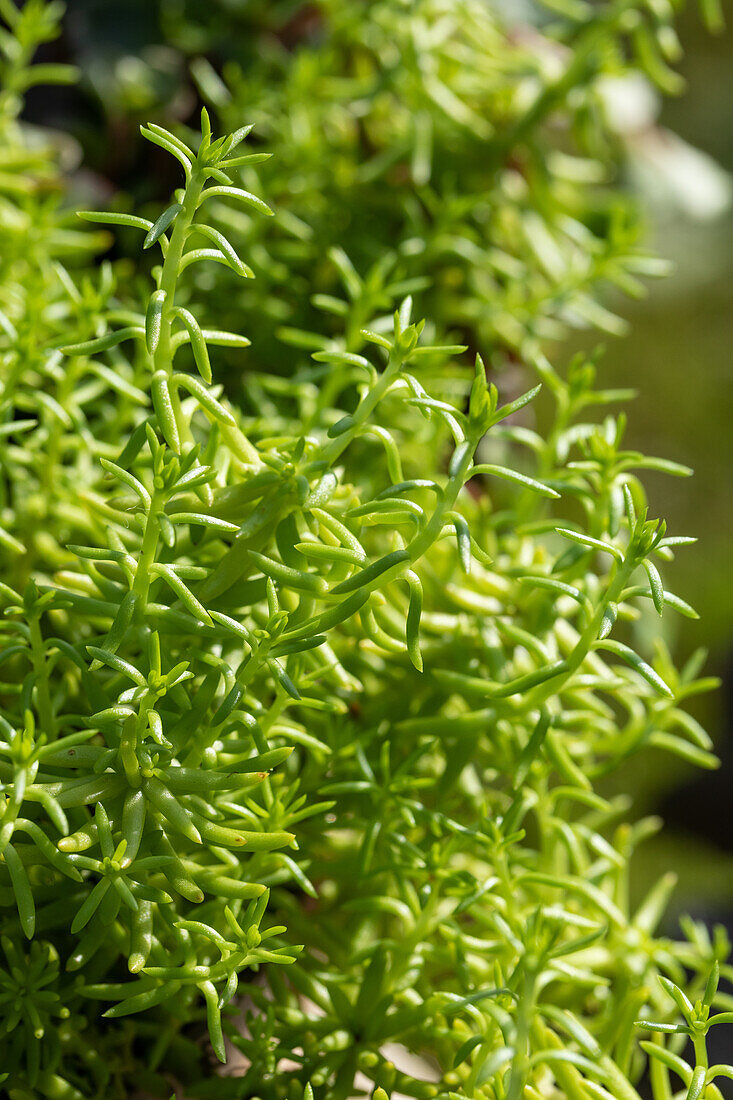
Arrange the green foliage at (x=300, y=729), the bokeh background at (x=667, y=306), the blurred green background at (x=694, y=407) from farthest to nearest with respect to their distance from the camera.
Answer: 1. the blurred green background at (x=694, y=407)
2. the bokeh background at (x=667, y=306)
3. the green foliage at (x=300, y=729)

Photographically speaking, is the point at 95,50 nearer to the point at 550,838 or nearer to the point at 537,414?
the point at 537,414

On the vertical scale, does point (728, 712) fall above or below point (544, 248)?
below

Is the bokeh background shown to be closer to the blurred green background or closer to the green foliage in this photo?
the blurred green background

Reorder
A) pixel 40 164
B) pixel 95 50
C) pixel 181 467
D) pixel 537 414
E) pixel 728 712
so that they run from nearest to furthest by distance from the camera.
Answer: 1. pixel 181 467
2. pixel 40 164
3. pixel 95 50
4. pixel 537 414
5. pixel 728 712

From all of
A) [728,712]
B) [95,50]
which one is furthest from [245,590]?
[728,712]

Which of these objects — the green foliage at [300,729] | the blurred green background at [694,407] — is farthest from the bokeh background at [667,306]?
the green foliage at [300,729]

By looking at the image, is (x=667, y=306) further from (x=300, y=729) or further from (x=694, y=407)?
→ (x=300, y=729)

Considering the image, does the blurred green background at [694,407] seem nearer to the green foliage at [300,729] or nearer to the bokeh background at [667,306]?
the bokeh background at [667,306]

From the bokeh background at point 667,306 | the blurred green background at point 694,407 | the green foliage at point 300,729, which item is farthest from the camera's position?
the blurred green background at point 694,407

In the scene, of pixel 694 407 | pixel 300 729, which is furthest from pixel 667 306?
pixel 300 729
